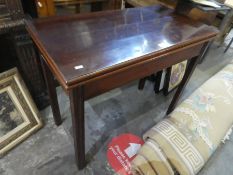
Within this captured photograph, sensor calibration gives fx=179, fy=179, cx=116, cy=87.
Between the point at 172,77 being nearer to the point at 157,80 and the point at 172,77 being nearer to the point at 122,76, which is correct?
the point at 157,80

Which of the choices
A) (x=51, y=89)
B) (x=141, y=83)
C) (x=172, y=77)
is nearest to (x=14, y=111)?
(x=51, y=89)

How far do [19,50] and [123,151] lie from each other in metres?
0.94

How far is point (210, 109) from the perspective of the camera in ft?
4.50

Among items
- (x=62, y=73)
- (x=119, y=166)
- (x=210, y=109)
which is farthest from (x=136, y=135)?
(x=62, y=73)

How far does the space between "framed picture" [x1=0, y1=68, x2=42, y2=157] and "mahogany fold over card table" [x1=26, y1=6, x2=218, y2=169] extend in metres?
0.23

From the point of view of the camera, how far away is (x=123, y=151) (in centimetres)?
125

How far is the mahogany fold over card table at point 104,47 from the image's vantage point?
0.66 m

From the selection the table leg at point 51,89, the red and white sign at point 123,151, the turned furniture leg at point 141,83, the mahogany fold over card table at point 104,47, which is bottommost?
the red and white sign at point 123,151

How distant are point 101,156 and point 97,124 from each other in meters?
0.26

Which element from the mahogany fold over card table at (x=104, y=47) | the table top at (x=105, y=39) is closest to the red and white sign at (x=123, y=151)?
the mahogany fold over card table at (x=104, y=47)

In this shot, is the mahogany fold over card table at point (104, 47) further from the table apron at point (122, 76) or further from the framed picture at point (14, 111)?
A: the framed picture at point (14, 111)

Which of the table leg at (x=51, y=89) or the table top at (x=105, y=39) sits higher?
the table top at (x=105, y=39)

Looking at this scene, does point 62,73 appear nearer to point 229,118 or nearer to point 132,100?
point 132,100

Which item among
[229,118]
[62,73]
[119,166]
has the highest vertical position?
[62,73]
